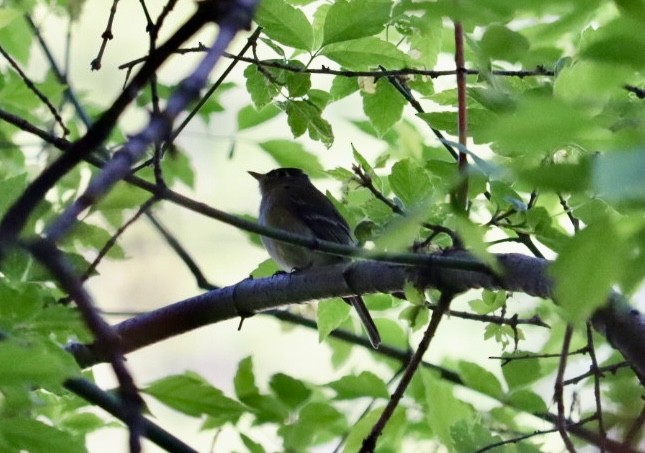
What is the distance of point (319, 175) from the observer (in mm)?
2938

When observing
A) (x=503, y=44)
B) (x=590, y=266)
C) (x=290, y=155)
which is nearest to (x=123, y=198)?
(x=290, y=155)

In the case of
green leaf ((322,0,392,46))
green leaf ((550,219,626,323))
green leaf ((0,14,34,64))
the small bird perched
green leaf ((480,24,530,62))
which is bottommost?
green leaf ((550,219,626,323))

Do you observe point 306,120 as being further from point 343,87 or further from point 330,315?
point 330,315

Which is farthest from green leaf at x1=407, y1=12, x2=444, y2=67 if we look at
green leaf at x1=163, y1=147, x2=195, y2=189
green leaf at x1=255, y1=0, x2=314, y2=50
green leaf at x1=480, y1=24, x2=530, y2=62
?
green leaf at x1=480, y1=24, x2=530, y2=62

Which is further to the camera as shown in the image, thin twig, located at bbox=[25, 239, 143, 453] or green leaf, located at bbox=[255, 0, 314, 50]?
green leaf, located at bbox=[255, 0, 314, 50]

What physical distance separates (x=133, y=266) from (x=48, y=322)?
296 centimetres

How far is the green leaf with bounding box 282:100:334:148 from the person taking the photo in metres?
2.14

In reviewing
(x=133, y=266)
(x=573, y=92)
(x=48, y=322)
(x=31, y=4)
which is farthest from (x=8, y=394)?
(x=133, y=266)

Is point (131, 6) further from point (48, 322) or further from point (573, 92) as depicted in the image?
point (573, 92)

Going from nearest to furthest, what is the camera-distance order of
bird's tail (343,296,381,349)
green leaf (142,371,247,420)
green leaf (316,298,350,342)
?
1. green leaf (142,371,247,420)
2. green leaf (316,298,350,342)
3. bird's tail (343,296,381,349)

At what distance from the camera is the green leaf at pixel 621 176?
2.06 ft

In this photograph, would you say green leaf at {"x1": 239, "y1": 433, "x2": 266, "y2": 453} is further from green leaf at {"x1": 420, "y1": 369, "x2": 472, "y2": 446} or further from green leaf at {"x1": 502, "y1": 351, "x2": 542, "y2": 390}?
green leaf at {"x1": 502, "y1": 351, "x2": 542, "y2": 390}

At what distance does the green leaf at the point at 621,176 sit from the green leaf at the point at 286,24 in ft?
4.06

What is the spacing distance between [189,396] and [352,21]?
75cm
